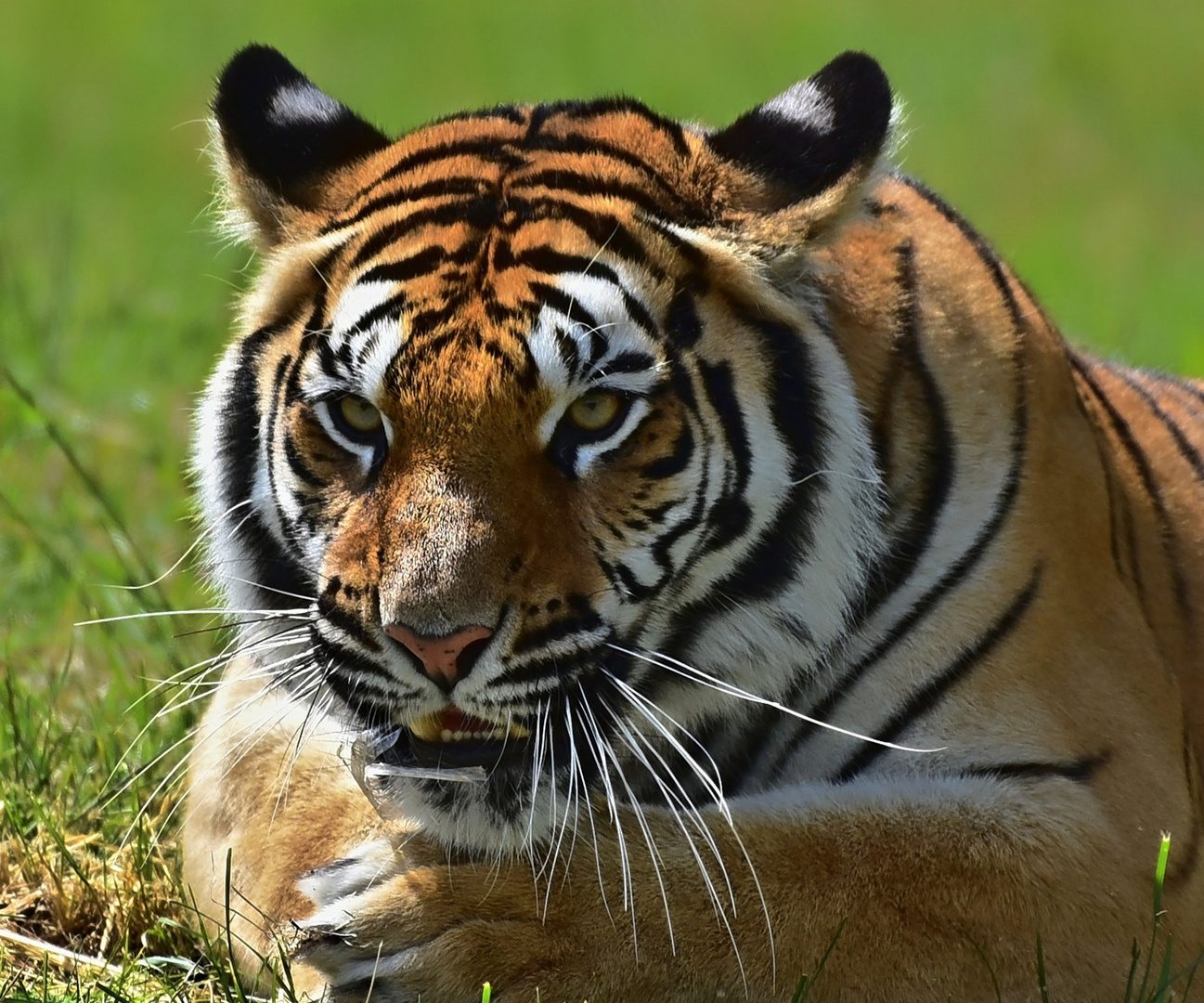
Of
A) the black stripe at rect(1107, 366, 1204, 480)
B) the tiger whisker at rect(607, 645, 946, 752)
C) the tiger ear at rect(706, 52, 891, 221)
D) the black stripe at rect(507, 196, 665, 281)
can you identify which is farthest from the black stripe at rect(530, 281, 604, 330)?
the black stripe at rect(1107, 366, 1204, 480)

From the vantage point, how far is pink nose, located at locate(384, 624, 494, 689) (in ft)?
7.18

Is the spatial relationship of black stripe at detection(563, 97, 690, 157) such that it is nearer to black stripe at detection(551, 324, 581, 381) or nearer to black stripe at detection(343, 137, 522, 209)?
black stripe at detection(343, 137, 522, 209)

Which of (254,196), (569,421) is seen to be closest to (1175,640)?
(569,421)

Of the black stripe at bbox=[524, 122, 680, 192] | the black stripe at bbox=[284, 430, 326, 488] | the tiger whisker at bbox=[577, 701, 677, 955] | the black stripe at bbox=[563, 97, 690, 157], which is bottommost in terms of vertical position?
the tiger whisker at bbox=[577, 701, 677, 955]

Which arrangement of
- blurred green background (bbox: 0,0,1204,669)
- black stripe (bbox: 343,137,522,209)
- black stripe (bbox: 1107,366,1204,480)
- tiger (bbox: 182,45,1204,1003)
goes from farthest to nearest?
blurred green background (bbox: 0,0,1204,669)
black stripe (bbox: 1107,366,1204,480)
black stripe (bbox: 343,137,522,209)
tiger (bbox: 182,45,1204,1003)

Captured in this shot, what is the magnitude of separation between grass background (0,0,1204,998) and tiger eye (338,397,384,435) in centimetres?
64

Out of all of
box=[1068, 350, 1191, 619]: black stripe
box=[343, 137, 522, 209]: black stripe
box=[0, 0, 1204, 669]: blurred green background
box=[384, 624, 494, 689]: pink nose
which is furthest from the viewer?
box=[0, 0, 1204, 669]: blurred green background

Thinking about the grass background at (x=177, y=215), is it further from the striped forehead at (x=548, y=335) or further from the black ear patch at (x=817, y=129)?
the striped forehead at (x=548, y=335)

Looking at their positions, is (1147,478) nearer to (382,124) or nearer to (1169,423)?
(1169,423)

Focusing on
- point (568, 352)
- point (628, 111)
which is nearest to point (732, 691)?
point (568, 352)

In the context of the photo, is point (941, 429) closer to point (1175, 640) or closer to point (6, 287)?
point (1175, 640)

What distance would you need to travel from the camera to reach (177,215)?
10.1 metres

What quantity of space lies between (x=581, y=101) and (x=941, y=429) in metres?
0.76

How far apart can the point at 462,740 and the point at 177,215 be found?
827cm
